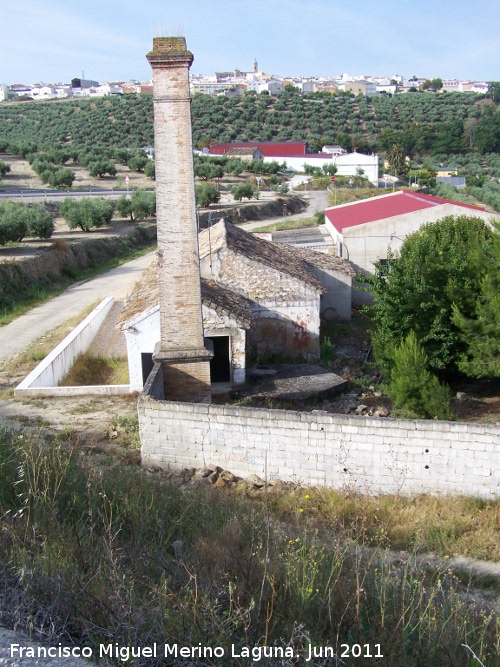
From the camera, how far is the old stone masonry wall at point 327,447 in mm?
8930

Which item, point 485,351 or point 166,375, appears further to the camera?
point 485,351

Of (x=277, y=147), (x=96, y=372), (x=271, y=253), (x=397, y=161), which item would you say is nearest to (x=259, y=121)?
(x=277, y=147)

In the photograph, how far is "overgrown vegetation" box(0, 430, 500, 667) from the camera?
A: 454 cm

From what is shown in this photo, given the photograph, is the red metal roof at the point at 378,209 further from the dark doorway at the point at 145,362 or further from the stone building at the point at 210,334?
the dark doorway at the point at 145,362

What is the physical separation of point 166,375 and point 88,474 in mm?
4203

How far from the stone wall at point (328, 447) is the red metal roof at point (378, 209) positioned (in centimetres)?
1726

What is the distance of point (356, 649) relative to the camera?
4.60m

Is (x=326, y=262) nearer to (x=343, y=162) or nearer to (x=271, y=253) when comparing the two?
(x=271, y=253)

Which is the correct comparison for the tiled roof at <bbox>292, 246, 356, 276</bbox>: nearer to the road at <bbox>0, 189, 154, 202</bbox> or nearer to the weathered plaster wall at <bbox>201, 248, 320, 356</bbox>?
the weathered plaster wall at <bbox>201, 248, 320, 356</bbox>

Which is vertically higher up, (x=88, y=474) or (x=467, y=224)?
(x=467, y=224)

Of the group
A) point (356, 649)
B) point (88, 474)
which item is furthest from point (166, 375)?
point (356, 649)

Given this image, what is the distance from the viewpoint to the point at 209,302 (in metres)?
13.8

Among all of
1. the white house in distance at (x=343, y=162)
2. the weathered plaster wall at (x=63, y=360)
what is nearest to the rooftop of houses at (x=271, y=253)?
the weathered plaster wall at (x=63, y=360)

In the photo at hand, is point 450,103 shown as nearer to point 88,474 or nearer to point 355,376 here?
point 355,376
